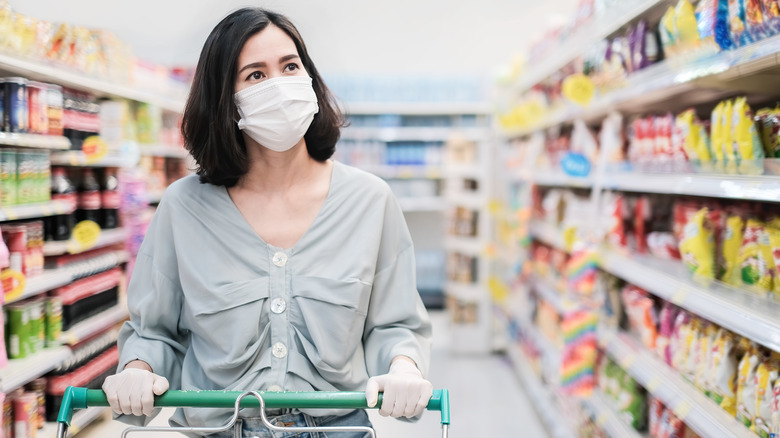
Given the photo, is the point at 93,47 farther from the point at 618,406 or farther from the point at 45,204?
the point at 618,406

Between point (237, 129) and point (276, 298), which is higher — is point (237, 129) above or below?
above

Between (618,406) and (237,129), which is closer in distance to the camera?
(237,129)

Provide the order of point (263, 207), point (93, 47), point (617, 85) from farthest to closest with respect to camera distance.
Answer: point (93, 47) < point (617, 85) < point (263, 207)

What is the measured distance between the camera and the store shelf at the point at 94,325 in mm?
3238

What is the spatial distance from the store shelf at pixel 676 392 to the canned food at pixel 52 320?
270 cm

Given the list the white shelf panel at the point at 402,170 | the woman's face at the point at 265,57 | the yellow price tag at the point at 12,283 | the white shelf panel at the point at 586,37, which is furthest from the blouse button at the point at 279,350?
the white shelf panel at the point at 402,170

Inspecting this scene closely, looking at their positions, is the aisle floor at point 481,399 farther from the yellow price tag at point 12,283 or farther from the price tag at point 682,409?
the price tag at point 682,409

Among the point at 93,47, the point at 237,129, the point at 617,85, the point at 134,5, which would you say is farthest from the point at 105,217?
the point at 617,85

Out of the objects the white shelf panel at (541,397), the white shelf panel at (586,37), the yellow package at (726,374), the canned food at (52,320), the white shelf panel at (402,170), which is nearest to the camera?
the yellow package at (726,374)

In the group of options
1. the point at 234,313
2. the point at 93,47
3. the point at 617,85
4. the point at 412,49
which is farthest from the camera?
the point at 412,49

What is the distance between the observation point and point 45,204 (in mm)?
3000

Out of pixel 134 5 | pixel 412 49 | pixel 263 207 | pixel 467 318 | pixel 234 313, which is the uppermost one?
pixel 412 49

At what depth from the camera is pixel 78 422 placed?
3305 mm

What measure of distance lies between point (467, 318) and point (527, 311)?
101 cm
